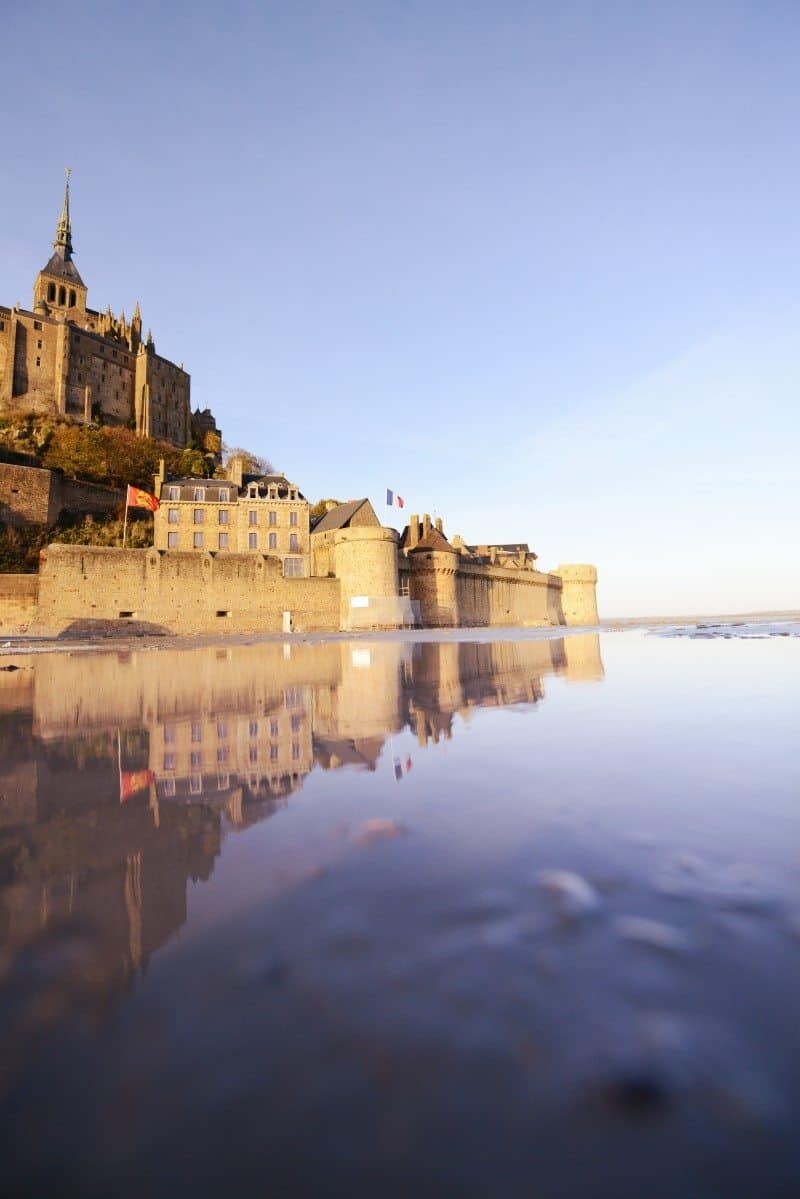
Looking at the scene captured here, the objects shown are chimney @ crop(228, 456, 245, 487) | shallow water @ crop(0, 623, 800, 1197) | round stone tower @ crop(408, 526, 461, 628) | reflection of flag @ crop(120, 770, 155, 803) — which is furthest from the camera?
round stone tower @ crop(408, 526, 461, 628)

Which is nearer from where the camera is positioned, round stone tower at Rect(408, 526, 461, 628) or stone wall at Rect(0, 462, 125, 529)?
stone wall at Rect(0, 462, 125, 529)

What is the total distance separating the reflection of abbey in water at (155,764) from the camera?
8.20 ft

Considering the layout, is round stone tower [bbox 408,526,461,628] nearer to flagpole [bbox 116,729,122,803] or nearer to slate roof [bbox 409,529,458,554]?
slate roof [bbox 409,529,458,554]

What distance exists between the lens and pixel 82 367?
5491 centimetres

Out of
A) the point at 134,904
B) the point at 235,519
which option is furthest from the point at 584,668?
the point at 235,519

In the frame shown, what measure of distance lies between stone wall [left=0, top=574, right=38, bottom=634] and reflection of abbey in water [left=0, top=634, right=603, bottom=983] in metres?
22.7

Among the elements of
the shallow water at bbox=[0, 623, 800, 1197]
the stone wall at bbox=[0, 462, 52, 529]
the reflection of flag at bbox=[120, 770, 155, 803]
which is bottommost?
the shallow water at bbox=[0, 623, 800, 1197]

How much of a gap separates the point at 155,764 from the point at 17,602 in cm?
3145

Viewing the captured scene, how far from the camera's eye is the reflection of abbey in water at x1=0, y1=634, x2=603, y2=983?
2.50m

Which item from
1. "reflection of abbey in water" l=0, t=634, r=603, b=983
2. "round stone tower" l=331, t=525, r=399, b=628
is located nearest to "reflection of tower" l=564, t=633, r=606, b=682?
"reflection of abbey in water" l=0, t=634, r=603, b=983

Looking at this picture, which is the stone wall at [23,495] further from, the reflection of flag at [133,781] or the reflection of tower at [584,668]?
the reflection of flag at [133,781]

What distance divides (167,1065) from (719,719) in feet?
20.7

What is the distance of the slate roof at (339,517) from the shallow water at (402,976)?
39.1 m

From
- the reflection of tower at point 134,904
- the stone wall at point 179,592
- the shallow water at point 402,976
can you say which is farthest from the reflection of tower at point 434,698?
the stone wall at point 179,592
